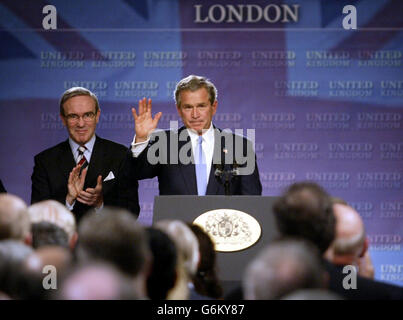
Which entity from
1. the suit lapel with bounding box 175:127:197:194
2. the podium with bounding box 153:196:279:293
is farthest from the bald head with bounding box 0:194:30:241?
the suit lapel with bounding box 175:127:197:194

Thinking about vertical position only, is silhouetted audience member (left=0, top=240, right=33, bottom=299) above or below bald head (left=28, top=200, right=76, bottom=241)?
below

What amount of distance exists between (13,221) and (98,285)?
0.99 meters

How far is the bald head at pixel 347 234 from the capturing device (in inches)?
109

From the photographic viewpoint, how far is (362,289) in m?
2.55

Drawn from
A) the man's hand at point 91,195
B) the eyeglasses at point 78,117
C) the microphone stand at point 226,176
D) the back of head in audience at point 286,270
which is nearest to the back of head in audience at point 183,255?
the back of head in audience at point 286,270

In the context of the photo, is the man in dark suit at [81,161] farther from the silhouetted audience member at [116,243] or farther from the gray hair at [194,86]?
the silhouetted audience member at [116,243]

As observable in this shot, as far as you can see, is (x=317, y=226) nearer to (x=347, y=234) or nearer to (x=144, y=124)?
(x=347, y=234)

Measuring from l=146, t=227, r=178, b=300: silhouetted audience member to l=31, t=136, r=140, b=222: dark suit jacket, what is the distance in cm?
183

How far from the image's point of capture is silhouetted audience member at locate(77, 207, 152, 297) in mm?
1979

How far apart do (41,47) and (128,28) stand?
0.73 metres

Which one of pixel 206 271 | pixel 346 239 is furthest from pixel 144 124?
pixel 346 239

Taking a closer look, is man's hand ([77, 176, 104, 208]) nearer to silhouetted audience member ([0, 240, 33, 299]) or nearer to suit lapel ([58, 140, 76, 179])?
suit lapel ([58, 140, 76, 179])

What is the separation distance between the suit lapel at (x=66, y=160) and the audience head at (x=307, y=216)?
7.92 ft

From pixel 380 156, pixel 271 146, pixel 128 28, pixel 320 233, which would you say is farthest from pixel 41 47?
pixel 320 233
